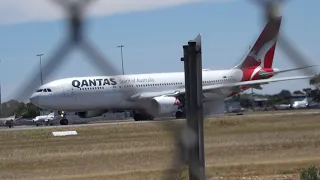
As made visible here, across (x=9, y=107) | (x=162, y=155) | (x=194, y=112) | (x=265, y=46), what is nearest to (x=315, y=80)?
(x=265, y=46)

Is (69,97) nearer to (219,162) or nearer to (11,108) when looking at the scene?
(219,162)

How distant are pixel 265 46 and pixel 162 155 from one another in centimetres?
1045

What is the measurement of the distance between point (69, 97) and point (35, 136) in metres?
3.10

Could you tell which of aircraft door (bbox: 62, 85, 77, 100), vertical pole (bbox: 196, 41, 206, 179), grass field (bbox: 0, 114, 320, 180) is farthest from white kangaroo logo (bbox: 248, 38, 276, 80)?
aircraft door (bbox: 62, 85, 77, 100)

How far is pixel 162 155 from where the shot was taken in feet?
43.7

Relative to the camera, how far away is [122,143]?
54.5 feet

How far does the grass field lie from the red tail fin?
449 centimetres

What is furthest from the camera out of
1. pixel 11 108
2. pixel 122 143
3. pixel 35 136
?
pixel 35 136

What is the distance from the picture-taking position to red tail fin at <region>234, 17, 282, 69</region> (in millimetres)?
2668

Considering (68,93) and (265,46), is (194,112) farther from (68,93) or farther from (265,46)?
(68,93)

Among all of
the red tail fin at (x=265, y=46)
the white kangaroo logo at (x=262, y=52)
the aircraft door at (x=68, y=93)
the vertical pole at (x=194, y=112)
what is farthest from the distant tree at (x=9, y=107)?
the aircraft door at (x=68, y=93)

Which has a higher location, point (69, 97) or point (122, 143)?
point (69, 97)

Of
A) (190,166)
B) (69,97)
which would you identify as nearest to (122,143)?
(69,97)

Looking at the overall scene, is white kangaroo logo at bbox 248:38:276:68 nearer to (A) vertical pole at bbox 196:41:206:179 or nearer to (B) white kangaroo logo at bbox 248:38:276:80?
(B) white kangaroo logo at bbox 248:38:276:80
